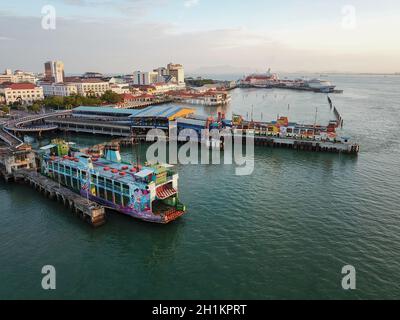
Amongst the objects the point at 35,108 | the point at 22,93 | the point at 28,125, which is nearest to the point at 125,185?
the point at 28,125

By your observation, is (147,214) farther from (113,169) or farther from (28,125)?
(28,125)

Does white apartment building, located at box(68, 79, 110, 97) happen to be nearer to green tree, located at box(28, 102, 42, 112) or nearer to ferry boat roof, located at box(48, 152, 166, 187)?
green tree, located at box(28, 102, 42, 112)

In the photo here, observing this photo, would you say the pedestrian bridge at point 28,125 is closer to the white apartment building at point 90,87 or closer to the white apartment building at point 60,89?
the white apartment building at point 60,89

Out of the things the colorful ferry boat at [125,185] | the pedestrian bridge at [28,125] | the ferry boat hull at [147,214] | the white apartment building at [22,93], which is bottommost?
the ferry boat hull at [147,214]

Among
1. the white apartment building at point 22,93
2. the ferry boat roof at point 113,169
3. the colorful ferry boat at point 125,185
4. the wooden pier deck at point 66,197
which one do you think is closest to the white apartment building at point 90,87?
the white apartment building at point 22,93

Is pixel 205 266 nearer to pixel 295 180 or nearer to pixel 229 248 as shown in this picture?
pixel 229 248

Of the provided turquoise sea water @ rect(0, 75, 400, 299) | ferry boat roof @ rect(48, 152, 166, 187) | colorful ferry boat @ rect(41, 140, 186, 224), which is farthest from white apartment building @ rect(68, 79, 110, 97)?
turquoise sea water @ rect(0, 75, 400, 299)

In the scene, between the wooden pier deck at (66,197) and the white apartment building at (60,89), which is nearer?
the wooden pier deck at (66,197)
